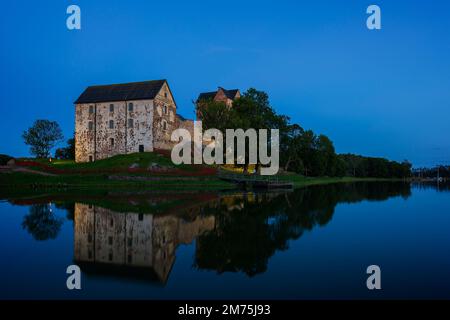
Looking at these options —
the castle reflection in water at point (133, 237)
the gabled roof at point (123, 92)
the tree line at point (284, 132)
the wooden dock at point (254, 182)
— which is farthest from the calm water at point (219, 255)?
the gabled roof at point (123, 92)

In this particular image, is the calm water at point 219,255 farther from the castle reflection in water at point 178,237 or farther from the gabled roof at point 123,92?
the gabled roof at point 123,92

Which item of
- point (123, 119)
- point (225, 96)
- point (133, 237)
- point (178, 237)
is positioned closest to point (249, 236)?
point (178, 237)

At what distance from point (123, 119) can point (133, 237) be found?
1862 inches

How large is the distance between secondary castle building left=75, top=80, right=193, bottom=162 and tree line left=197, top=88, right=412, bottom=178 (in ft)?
21.9

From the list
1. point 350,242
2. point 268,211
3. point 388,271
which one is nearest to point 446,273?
point 388,271

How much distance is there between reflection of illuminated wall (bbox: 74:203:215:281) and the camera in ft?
34.6

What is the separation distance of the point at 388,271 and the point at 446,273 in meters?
1.49

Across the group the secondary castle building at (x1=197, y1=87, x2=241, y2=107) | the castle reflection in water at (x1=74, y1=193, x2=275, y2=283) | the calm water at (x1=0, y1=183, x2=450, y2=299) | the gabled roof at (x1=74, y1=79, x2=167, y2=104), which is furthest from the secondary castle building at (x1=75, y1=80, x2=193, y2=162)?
the calm water at (x1=0, y1=183, x2=450, y2=299)

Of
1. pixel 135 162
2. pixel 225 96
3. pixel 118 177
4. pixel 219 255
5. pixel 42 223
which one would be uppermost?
pixel 225 96

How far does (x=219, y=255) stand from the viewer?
1084 cm

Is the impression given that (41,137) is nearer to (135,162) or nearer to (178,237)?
(135,162)

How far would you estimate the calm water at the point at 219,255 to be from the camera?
796cm

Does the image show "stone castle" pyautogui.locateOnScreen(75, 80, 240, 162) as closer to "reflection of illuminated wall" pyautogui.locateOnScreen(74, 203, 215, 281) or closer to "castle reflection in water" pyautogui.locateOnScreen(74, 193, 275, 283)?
"castle reflection in water" pyautogui.locateOnScreen(74, 193, 275, 283)
